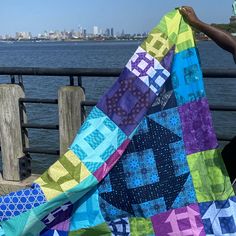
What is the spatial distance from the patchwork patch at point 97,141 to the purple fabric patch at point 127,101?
0.06 metres

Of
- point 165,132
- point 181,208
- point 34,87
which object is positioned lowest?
point 34,87

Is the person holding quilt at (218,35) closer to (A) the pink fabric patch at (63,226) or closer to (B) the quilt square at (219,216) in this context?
(B) the quilt square at (219,216)

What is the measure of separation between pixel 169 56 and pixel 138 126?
591 mm

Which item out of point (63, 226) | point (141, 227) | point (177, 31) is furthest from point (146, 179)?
point (177, 31)

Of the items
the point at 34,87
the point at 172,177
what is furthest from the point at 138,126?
the point at 34,87

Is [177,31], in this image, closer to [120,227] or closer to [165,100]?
[165,100]

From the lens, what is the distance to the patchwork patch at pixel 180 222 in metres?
3.58

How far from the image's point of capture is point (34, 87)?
18.0 meters

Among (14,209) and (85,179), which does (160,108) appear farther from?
(14,209)

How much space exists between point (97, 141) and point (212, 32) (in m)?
1.19

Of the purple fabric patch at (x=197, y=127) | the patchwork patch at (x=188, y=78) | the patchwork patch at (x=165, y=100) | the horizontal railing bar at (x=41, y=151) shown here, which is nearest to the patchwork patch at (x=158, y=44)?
the patchwork patch at (x=188, y=78)

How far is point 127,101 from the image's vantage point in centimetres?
375

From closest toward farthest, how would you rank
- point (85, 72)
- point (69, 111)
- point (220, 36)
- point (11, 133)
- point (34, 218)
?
1. point (220, 36)
2. point (34, 218)
3. point (85, 72)
4. point (69, 111)
5. point (11, 133)

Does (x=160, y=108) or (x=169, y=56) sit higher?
(x=169, y=56)
